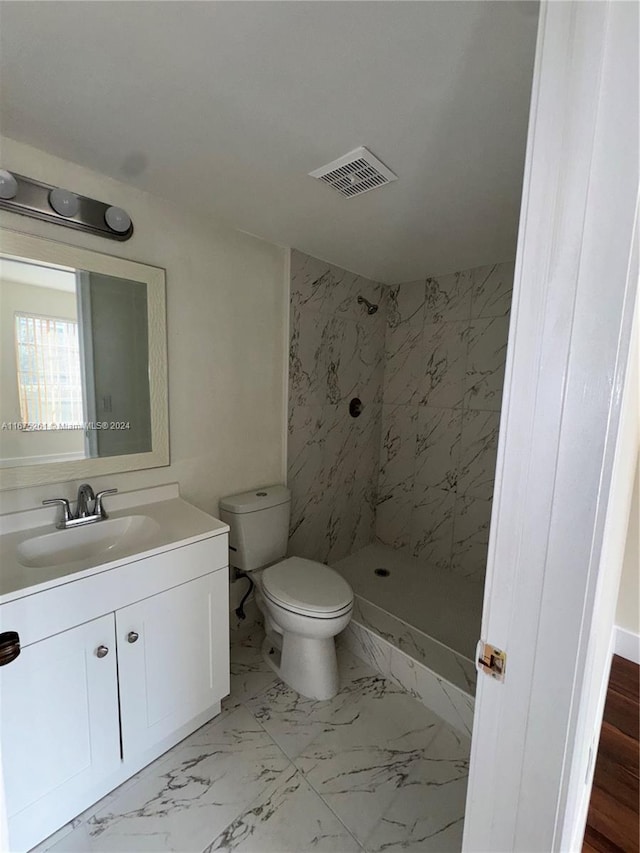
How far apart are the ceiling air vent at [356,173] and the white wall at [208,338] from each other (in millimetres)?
663

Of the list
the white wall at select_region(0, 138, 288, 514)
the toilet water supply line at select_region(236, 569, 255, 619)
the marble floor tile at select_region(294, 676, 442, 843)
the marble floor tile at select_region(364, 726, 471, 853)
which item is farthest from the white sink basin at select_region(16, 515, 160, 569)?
the marble floor tile at select_region(364, 726, 471, 853)

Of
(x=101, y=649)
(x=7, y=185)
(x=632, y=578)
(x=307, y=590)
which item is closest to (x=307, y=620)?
(x=307, y=590)

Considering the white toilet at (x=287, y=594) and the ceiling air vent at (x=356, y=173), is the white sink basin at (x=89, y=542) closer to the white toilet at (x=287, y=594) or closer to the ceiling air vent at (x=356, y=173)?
the white toilet at (x=287, y=594)

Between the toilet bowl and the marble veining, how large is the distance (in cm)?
9

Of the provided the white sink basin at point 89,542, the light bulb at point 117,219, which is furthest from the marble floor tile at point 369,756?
the light bulb at point 117,219

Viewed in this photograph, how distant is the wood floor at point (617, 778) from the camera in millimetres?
Result: 1169

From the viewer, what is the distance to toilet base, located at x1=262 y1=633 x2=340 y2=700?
1.68 metres

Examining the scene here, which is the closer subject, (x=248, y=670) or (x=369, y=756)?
(x=369, y=756)

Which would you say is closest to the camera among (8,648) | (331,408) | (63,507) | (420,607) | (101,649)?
(8,648)

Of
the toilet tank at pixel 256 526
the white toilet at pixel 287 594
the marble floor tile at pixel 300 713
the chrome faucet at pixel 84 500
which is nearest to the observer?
the chrome faucet at pixel 84 500

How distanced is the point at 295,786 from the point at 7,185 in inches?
86.7

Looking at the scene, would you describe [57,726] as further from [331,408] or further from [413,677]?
[331,408]

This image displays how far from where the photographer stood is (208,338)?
177cm

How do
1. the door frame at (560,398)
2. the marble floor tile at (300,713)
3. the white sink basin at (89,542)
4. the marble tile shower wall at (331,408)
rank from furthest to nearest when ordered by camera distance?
1. the marble tile shower wall at (331,408)
2. the marble floor tile at (300,713)
3. the white sink basin at (89,542)
4. the door frame at (560,398)
